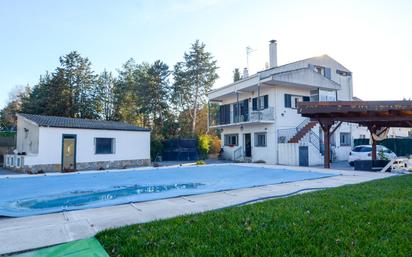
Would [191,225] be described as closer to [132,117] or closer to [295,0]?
[295,0]

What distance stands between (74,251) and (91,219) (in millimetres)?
1701

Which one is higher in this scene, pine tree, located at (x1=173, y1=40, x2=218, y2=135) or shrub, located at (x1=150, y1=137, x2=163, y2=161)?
pine tree, located at (x1=173, y1=40, x2=218, y2=135)

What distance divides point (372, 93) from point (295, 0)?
2986cm

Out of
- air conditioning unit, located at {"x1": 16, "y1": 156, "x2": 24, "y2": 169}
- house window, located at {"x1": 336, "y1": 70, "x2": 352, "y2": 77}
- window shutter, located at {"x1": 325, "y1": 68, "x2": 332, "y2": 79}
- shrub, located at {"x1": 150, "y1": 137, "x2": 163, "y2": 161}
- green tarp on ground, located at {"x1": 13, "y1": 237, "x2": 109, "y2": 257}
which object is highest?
house window, located at {"x1": 336, "y1": 70, "x2": 352, "y2": 77}

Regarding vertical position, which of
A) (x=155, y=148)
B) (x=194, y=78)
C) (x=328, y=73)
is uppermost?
(x=194, y=78)

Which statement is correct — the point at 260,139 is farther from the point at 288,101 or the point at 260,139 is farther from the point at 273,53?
the point at 273,53

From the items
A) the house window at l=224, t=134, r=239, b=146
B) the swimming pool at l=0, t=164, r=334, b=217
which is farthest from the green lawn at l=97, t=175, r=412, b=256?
the house window at l=224, t=134, r=239, b=146

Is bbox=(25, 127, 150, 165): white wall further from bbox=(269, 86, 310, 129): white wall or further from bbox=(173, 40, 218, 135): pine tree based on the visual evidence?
bbox=(173, 40, 218, 135): pine tree

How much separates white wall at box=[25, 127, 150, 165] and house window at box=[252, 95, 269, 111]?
29.3 ft

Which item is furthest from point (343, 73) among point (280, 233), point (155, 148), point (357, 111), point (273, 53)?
point (280, 233)

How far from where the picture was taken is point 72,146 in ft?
56.6

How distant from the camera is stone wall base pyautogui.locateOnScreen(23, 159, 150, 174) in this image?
15.5 m

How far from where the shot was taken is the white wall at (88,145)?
52.6 ft

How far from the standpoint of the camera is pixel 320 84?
2269 centimetres
